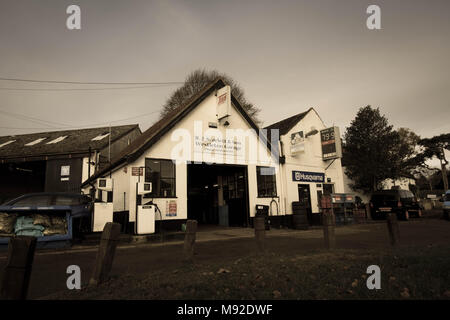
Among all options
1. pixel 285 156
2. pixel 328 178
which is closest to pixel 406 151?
pixel 328 178

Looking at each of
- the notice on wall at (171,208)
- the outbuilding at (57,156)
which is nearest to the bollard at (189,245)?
the notice on wall at (171,208)

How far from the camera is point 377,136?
4078cm

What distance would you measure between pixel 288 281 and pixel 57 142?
85.1ft

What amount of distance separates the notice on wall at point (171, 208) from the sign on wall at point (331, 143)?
11549 millimetres

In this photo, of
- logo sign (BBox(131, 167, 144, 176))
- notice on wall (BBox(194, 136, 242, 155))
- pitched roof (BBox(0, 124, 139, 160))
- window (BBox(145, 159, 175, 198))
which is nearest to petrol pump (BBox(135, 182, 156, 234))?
logo sign (BBox(131, 167, 144, 176))

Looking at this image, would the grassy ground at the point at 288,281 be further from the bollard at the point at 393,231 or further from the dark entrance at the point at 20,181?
the dark entrance at the point at 20,181

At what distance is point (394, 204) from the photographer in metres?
19.1

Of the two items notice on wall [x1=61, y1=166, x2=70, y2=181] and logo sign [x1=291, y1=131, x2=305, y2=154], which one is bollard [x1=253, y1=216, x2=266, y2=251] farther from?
notice on wall [x1=61, y1=166, x2=70, y2=181]

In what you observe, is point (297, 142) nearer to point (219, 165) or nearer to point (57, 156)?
point (219, 165)

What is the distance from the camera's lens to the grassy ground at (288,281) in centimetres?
386

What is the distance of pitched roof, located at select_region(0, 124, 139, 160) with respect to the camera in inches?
887

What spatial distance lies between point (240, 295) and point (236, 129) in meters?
13.2

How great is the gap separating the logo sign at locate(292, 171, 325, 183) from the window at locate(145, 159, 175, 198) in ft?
27.3

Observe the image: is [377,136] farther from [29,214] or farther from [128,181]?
[29,214]
